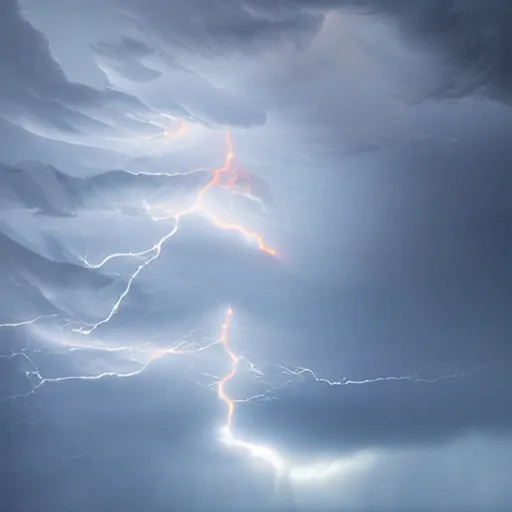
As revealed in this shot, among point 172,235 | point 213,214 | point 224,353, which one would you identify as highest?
point 213,214

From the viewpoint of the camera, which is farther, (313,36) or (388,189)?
(388,189)

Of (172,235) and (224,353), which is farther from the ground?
(172,235)

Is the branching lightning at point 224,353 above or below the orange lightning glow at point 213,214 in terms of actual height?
below

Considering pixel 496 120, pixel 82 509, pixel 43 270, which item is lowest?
pixel 82 509

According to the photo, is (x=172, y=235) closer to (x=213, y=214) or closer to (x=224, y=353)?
(x=213, y=214)

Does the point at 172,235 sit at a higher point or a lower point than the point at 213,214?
lower

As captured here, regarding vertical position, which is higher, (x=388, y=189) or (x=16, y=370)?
(x=388, y=189)

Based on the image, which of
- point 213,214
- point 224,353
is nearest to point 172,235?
point 213,214

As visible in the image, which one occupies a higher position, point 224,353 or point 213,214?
point 213,214

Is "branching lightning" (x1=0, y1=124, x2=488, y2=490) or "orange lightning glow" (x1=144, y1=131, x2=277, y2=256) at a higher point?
"orange lightning glow" (x1=144, y1=131, x2=277, y2=256)

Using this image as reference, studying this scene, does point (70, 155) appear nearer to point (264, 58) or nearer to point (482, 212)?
point (264, 58)

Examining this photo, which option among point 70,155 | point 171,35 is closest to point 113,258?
A: point 70,155
